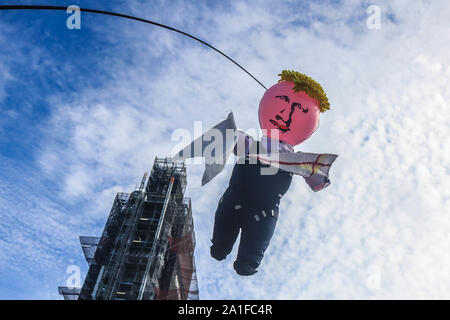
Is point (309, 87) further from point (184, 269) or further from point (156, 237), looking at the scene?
point (184, 269)

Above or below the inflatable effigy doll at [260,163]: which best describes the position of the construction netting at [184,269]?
above

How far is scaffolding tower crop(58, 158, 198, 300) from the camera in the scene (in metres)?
19.4

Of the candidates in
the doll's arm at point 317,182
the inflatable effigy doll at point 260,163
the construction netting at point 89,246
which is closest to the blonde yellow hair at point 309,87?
the inflatable effigy doll at point 260,163

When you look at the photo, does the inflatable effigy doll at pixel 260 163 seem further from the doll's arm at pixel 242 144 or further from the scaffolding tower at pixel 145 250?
the scaffolding tower at pixel 145 250

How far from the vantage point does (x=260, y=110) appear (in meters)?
4.11

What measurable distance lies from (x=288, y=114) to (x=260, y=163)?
590mm

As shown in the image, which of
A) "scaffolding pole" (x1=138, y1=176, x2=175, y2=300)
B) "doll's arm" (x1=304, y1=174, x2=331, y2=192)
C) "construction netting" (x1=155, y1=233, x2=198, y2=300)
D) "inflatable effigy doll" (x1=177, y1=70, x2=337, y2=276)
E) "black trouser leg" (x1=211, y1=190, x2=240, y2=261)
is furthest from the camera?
"construction netting" (x1=155, y1=233, x2=198, y2=300)

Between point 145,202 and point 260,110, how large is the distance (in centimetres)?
2011

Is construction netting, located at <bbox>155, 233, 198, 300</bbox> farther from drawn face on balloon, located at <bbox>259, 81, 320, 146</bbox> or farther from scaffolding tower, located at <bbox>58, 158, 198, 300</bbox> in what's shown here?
drawn face on balloon, located at <bbox>259, 81, 320, 146</bbox>

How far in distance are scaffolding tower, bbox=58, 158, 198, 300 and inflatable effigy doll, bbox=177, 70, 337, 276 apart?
632 inches

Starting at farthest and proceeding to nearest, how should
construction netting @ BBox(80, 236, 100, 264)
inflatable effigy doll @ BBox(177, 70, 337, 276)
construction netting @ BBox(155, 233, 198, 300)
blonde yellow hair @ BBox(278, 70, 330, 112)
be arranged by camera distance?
construction netting @ BBox(80, 236, 100, 264) < construction netting @ BBox(155, 233, 198, 300) < blonde yellow hair @ BBox(278, 70, 330, 112) < inflatable effigy doll @ BBox(177, 70, 337, 276)

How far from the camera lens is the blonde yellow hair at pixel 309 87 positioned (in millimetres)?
4016

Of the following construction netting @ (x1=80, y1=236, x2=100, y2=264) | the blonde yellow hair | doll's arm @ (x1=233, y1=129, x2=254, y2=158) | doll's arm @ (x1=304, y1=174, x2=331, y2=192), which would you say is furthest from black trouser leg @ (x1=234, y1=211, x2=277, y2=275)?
construction netting @ (x1=80, y1=236, x2=100, y2=264)

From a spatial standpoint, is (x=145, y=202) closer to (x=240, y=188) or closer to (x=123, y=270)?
(x=123, y=270)
